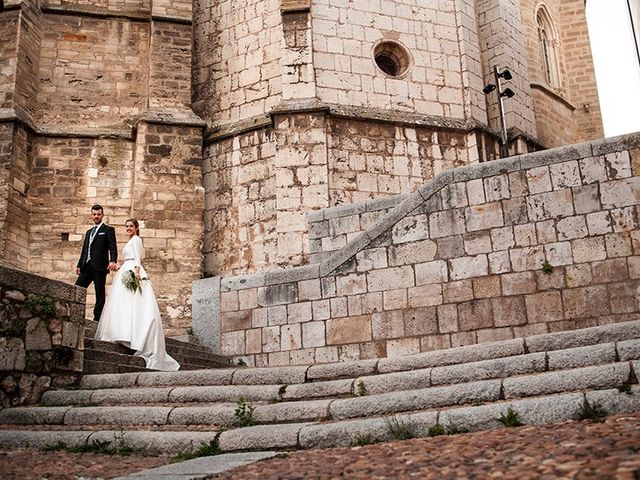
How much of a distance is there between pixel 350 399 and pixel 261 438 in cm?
77

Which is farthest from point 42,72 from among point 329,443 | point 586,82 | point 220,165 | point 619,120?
point 586,82

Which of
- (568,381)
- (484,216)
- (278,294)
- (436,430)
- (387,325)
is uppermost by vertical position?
(484,216)

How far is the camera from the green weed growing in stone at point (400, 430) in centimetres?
424

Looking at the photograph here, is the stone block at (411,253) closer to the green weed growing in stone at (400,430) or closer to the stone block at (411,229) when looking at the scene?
the stone block at (411,229)

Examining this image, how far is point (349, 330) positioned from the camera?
28.5 ft

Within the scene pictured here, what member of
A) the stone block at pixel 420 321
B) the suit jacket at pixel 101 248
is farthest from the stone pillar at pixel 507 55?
the suit jacket at pixel 101 248

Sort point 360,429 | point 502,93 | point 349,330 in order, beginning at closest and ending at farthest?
point 360,429
point 349,330
point 502,93

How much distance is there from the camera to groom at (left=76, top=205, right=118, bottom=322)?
8.70m

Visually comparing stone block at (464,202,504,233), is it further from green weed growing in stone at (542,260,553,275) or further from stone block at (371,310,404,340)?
stone block at (371,310,404,340)

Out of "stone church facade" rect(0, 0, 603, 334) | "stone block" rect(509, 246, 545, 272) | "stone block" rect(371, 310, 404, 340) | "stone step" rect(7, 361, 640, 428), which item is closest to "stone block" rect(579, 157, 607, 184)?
"stone block" rect(509, 246, 545, 272)

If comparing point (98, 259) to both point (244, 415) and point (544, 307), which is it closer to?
point (244, 415)

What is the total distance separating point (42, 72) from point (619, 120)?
11065 mm

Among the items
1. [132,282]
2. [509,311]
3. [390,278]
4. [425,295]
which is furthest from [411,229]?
[132,282]

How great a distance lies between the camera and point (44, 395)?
623 centimetres
